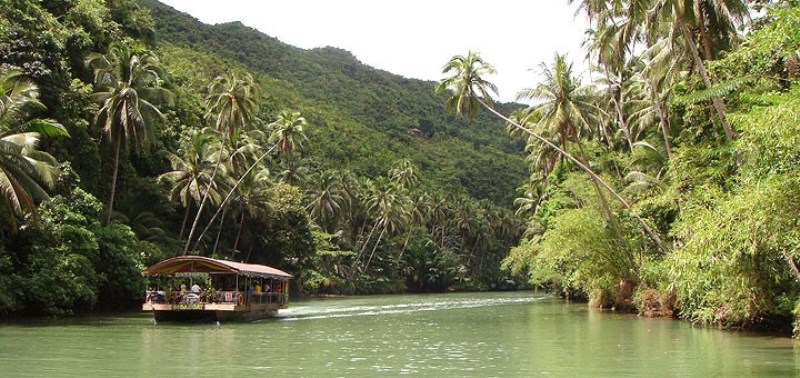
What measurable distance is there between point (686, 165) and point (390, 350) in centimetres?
1337

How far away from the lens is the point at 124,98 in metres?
40.6

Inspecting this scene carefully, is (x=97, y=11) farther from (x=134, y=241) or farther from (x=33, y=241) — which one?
(x=33, y=241)

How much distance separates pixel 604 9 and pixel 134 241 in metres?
25.2

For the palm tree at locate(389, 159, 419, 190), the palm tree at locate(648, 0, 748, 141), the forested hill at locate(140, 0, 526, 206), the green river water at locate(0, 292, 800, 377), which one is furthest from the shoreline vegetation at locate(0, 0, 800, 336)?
the forested hill at locate(140, 0, 526, 206)

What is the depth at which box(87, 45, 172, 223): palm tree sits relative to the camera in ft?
132

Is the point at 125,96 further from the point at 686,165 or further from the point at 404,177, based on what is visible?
the point at 404,177

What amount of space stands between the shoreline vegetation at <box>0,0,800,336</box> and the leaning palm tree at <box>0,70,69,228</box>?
90 mm

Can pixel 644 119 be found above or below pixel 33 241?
above

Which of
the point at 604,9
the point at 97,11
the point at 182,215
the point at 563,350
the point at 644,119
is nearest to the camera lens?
the point at 563,350

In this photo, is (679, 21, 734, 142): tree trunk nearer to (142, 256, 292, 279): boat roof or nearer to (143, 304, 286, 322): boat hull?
(142, 256, 292, 279): boat roof

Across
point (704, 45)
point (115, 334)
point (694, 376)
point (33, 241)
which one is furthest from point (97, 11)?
point (694, 376)

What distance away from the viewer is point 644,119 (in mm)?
40812

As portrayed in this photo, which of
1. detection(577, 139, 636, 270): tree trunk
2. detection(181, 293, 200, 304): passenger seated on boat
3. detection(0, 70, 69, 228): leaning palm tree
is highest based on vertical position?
detection(0, 70, 69, 228): leaning palm tree

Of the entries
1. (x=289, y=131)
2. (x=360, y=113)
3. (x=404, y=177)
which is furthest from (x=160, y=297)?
(x=360, y=113)
